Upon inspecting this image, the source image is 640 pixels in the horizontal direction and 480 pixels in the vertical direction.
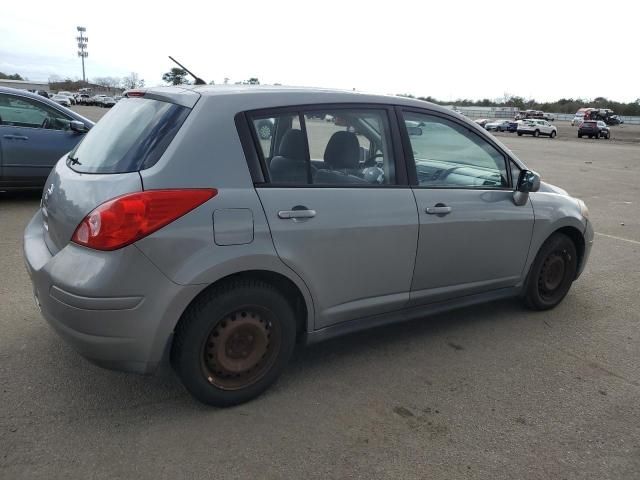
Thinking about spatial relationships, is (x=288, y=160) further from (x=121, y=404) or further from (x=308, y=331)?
(x=121, y=404)

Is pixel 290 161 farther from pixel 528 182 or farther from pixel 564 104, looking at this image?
pixel 564 104

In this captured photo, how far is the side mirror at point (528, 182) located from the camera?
383 cm

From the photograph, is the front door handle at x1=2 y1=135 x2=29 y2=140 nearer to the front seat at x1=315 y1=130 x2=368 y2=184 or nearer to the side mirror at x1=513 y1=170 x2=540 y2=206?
the front seat at x1=315 y1=130 x2=368 y2=184

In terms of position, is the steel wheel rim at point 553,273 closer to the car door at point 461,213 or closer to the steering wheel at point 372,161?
the car door at point 461,213

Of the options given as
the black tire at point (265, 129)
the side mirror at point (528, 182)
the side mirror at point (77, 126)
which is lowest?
the side mirror at point (77, 126)

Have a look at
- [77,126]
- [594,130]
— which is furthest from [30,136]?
[594,130]

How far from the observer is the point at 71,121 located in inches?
303

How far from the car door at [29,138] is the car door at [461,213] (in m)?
5.84

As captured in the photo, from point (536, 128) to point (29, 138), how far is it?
4172 centimetres

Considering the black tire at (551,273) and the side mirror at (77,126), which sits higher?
the side mirror at (77,126)

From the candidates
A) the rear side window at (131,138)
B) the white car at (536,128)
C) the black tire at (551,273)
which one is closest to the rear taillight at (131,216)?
the rear side window at (131,138)

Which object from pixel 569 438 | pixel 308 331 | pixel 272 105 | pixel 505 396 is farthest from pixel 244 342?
pixel 569 438

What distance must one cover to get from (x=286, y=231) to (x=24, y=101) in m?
6.32

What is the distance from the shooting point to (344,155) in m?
3.31
